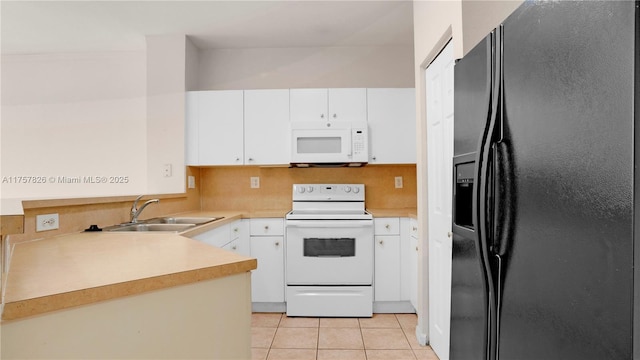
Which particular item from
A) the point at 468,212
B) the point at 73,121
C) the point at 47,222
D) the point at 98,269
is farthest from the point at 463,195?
the point at 73,121

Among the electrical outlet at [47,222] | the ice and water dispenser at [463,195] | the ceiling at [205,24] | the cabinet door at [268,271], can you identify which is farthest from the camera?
the cabinet door at [268,271]

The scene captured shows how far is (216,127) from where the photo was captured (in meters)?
3.10

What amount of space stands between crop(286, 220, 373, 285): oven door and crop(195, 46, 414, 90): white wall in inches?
57.4

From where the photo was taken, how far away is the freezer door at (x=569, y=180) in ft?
1.82

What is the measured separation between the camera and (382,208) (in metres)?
3.35

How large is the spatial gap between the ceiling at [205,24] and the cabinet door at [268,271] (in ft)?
6.04

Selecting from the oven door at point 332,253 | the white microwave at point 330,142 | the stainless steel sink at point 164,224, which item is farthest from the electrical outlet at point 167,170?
the oven door at point 332,253

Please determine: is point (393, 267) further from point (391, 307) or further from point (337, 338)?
point (337, 338)

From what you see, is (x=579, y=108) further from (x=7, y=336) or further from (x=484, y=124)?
(x=7, y=336)

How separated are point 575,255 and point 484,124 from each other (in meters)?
0.45

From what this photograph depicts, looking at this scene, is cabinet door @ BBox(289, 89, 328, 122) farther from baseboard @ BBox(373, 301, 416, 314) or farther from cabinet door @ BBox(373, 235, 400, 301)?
baseboard @ BBox(373, 301, 416, 314)

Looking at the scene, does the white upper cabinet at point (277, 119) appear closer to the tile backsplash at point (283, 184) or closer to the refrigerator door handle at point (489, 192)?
the tile backsplash at point (283, 184)

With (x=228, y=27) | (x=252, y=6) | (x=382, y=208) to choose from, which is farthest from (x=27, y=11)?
(x=382, y=208)

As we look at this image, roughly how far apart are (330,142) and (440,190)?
1289 mm
